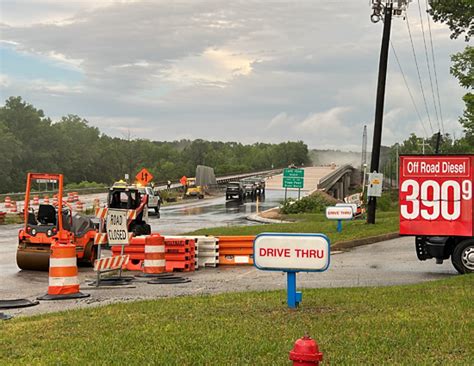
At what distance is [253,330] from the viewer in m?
8.41

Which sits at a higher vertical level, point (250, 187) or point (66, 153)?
point (66, 153)

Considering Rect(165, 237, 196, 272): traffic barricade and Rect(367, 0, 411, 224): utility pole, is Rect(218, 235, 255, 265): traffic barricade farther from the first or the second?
→ Rect(367, 0, 411, 224): utility pole

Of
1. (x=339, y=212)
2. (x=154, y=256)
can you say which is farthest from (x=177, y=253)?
(x=339, y=212)

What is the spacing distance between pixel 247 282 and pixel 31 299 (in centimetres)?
424

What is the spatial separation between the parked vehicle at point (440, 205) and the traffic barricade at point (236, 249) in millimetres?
4697

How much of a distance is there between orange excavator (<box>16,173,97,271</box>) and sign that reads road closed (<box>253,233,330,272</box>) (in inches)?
368

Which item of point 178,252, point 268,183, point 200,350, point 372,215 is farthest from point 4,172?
point 200,350

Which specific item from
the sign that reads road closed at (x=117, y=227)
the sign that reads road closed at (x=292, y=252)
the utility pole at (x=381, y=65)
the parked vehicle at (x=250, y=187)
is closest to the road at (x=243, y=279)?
the sign that reads road closed at (x=117, y=227)

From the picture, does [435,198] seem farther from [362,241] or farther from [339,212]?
[339,212]

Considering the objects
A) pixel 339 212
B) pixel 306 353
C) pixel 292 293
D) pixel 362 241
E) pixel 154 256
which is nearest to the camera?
pixel 306 353

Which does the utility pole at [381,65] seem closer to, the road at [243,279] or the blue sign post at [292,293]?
the road at [243,279]

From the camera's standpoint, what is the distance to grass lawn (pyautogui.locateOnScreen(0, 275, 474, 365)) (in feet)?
23.4

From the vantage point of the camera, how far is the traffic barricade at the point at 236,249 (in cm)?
1917

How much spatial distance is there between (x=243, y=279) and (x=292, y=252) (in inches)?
258
